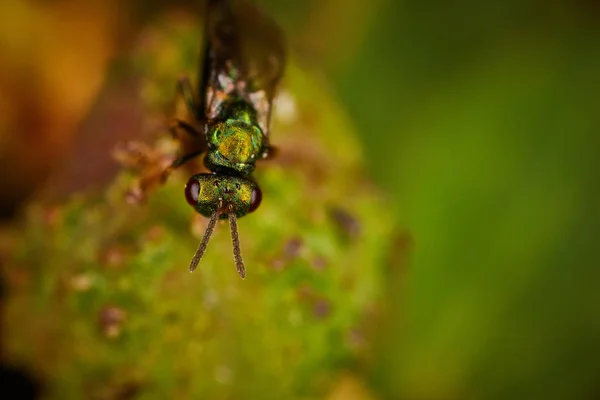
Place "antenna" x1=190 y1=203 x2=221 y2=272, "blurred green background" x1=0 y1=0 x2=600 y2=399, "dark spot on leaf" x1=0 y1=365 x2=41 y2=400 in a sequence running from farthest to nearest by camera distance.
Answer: "blurred green background" x1=0 y1=0 x2=600 y2=399 < "dark spot on leaf" x1=0 y1=365 x2=41 y2=400 < "antenna" x1=190 y1=203 x2=221 y2=272

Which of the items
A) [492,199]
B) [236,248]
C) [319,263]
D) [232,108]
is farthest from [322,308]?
[492,199]

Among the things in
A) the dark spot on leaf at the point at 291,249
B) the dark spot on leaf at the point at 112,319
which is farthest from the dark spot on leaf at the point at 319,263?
the dark spot on leaf at the point at 112,319

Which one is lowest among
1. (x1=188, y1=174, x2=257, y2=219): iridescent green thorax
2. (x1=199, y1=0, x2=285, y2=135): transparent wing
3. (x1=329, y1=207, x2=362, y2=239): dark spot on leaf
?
(x1=188, y1=174, x2=257, y2=219): iridescent green thorax

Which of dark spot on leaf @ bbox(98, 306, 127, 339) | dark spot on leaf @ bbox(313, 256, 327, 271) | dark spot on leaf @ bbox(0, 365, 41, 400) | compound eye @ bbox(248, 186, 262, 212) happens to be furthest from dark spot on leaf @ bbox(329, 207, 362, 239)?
dark spot on leaf @ bbox(0, 365, 41, 400)

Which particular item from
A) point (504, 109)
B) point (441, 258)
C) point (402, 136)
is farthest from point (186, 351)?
point (504, 109)

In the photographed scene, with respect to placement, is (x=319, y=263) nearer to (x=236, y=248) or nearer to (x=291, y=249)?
(x=291, y=249)

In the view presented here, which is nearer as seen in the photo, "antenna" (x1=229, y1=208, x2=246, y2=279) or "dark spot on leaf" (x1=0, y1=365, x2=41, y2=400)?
"antenna" (x1=229, y1=208, x2=246, y2=279)

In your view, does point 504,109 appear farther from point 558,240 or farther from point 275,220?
point 275,220

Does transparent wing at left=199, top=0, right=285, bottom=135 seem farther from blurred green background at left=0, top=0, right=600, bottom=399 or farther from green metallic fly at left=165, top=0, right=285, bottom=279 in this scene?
blurred green background at left=0, top=0, right=600, bottom=399

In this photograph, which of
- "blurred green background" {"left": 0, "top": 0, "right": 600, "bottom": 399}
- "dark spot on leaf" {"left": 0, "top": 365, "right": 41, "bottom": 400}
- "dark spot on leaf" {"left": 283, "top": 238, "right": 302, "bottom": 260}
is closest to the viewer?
"dark spot on leaf" {"left": 283, "top": 238, "right": 302, "bottom": 260}
